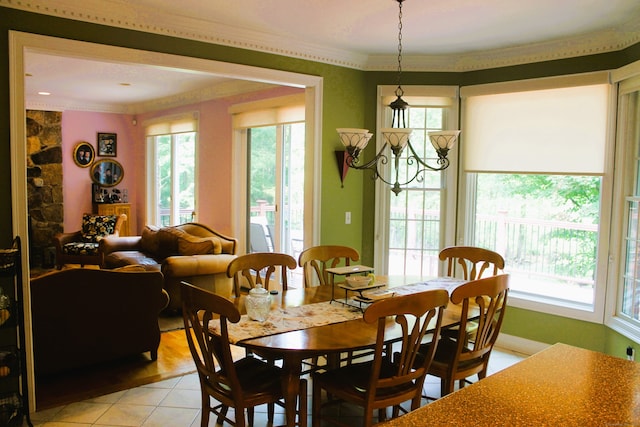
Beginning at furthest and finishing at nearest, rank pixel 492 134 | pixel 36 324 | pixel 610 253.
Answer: pixel 492 134
pixel 610 253
pixel 36 324

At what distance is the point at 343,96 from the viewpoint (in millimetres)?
4789

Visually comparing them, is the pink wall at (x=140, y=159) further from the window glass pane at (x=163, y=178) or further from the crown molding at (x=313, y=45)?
the crown molding at (x=313, y=45)

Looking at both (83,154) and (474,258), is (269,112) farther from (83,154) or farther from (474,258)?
(83,154)

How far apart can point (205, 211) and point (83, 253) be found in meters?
1.89

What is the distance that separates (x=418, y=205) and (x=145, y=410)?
289 centimetres

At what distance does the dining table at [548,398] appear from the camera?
1.34m

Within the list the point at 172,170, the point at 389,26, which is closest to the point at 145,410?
the point at 389,26

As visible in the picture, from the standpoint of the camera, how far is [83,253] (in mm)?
7660

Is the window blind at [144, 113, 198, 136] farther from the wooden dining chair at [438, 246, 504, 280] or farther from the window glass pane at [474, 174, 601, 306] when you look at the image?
the wooden dining chair at [438, 246, 504, 280]

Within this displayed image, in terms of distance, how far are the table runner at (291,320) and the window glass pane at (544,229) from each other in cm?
236

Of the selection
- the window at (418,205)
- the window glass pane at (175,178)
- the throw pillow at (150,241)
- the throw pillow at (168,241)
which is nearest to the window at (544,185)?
the window at (418,205)

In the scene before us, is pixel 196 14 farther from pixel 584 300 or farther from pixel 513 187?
pixel 584 300

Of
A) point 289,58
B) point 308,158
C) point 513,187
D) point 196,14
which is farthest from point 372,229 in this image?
point 196,14

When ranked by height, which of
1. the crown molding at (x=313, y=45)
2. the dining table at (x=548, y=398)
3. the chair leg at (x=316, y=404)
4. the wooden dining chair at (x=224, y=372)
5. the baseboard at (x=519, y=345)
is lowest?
the baseboard at (x=519, y=345)
